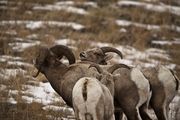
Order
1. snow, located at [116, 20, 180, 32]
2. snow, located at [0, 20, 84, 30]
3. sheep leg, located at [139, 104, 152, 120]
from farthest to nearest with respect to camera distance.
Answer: snow, located at [116, 20, 180, 32] → snow, located at [0, 20, 84, 30] → sheep leg, located at [139, 104, 152, 120]

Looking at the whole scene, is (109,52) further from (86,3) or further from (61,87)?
(86,3)

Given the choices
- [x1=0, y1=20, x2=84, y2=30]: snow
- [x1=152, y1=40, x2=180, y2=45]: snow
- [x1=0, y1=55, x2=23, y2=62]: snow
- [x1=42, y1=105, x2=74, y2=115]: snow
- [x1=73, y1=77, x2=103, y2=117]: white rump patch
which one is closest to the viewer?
[x1=73, y1=77, x2=103, y2=117]: white rump patch

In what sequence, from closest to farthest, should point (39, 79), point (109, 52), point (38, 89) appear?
point (109, 52) → point (38, 89) → point (39, 79)

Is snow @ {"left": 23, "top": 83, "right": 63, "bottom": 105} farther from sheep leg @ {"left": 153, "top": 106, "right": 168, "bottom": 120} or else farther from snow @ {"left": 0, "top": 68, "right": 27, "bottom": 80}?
sheep leg @ {"left": 153, "top": 106, "right": 168, "bottom": 120}

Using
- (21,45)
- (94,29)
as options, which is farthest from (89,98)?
(94,29)

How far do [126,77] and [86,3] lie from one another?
1216 cm

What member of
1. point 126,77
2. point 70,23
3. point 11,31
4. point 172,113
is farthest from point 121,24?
point 126,77

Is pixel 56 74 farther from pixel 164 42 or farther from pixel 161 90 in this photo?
pixel 164 42

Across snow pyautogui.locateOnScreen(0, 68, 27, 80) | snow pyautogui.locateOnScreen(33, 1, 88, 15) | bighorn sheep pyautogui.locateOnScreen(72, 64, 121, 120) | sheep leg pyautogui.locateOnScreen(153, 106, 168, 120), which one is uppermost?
bighorn sheep pyautogui.locateOnScreen(72, 64, 121, 120)

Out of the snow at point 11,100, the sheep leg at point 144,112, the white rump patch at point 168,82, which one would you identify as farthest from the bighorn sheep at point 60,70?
the snow at point 11,100

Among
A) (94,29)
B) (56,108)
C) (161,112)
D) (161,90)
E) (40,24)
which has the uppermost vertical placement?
(161,90)

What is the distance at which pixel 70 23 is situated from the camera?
18.7 metres

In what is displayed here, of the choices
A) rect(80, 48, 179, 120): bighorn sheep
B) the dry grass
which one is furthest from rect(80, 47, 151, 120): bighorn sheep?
the dry grass

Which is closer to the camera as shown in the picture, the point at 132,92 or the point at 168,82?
the point at 132,92
